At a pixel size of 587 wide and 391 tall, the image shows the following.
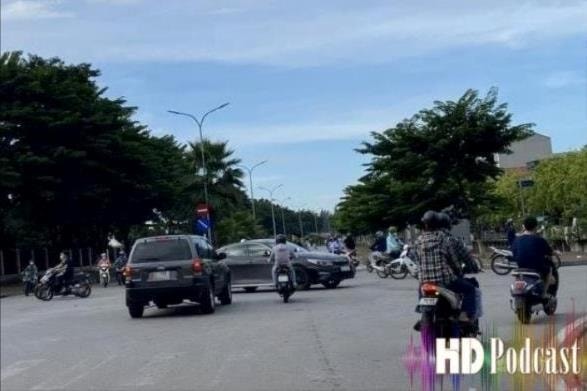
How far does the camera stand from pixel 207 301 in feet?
56.5

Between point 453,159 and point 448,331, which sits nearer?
point 448,331

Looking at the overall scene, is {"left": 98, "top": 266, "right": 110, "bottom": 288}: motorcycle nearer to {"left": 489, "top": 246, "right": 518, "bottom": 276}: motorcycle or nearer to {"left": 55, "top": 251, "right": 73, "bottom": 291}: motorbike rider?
{"left": 55, "top": 251, "right": 73, "bottom": 291}: motorbike rider

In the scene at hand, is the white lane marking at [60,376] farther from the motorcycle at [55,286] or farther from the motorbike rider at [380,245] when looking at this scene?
the motorbike rider at [380,245]

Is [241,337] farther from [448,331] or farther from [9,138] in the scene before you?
[9,138]

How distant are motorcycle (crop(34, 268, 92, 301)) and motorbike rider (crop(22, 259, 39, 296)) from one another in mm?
49

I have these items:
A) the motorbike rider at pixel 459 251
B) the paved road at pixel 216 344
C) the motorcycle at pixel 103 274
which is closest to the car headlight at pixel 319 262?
the paved road at pixel 216 344

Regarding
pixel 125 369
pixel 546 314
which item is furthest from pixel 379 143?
pixel 125 369

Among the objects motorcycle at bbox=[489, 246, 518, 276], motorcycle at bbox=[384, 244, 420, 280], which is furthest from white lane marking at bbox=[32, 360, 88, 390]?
motorcycle at bbox=[489, 246, 518, 276]

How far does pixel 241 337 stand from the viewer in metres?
13.0

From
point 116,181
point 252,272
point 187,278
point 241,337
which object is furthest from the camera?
point 252,272

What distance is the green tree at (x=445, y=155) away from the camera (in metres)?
35.9

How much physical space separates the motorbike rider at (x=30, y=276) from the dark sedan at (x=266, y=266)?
1737cm

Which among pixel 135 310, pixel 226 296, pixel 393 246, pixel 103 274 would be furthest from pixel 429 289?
pixel 393 246

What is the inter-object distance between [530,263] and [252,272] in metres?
11.1
